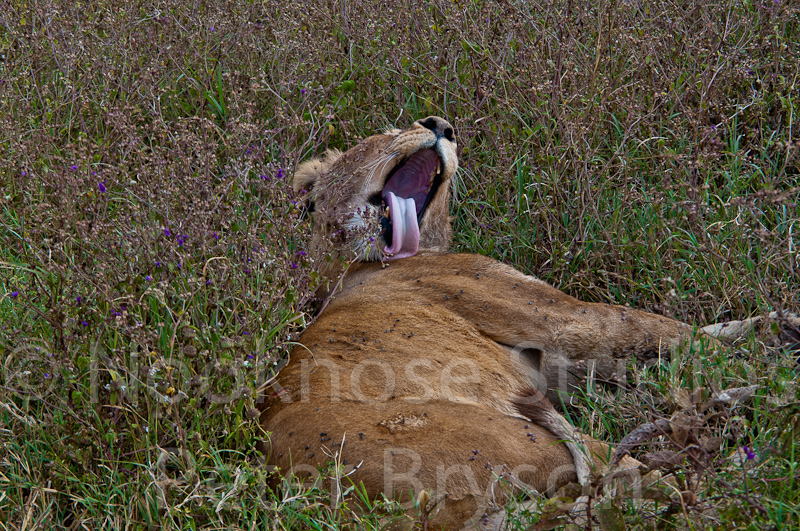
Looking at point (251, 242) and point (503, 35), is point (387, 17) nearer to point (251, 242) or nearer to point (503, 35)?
point (503, 35)

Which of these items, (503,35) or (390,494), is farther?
(503,35)

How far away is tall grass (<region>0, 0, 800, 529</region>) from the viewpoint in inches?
112

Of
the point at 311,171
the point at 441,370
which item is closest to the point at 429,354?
the point at 441,370

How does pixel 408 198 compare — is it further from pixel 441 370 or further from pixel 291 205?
pixel 441 370

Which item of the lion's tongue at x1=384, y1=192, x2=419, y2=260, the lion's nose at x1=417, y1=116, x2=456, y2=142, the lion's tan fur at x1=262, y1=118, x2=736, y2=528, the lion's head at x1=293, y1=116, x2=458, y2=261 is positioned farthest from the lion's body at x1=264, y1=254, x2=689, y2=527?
the lion's nose at x1=417, y1=116, x2=456, y2=142

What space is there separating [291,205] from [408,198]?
1.22 metres

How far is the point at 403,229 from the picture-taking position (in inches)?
171

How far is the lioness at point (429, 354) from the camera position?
2777 mm

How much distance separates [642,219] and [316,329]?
6.48 ft

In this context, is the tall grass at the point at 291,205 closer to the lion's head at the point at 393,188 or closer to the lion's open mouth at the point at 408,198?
the lion's head at the point at 393,188

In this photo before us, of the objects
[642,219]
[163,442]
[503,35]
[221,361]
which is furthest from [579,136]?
[163,442]

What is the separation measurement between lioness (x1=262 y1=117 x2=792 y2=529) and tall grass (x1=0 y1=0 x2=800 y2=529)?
17 cm

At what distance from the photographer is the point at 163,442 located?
2924mm

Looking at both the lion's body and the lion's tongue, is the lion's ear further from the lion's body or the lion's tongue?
the lion's body
